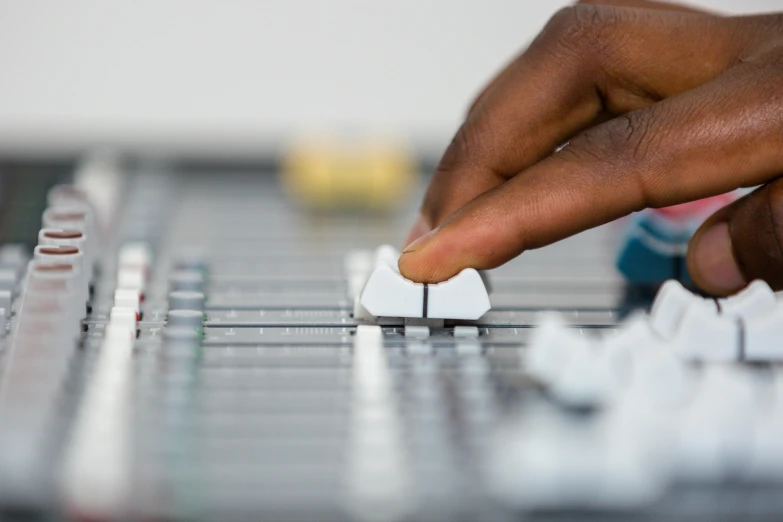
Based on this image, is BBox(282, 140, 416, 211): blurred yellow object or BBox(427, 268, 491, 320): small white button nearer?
BBox(427, 268, 491, 320): small white button

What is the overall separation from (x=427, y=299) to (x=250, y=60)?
2578mm

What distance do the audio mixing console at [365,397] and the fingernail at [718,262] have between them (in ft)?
0.19

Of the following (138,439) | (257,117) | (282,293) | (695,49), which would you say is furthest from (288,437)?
(257,117)

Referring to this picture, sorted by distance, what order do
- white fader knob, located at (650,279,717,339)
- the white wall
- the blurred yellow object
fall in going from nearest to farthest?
white fader knob, located at (650,279,717,339) → the blurred yellow object → the white wall

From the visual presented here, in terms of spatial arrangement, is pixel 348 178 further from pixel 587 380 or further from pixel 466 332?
pixel 587 380

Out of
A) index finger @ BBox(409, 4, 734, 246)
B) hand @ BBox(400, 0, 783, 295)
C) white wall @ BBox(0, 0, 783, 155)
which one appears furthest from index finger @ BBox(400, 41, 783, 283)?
white wall @ BBox(0, 0, 783, 155)

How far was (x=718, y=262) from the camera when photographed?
2.98ft

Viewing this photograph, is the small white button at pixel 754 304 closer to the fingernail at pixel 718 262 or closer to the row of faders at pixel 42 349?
the fingernail at pixel 718 262

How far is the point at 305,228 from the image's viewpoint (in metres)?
1.32

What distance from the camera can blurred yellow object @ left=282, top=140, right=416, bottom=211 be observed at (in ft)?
4.88

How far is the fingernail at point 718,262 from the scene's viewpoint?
2.96 feet

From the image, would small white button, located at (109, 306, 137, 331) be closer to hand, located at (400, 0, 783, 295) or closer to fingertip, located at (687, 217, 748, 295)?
hand, located at (400, 0, 783, 295)

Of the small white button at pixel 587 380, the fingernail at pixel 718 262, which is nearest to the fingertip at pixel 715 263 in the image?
the fingernail at pixel 718 262

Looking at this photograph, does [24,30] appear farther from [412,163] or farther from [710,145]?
[710,145]
